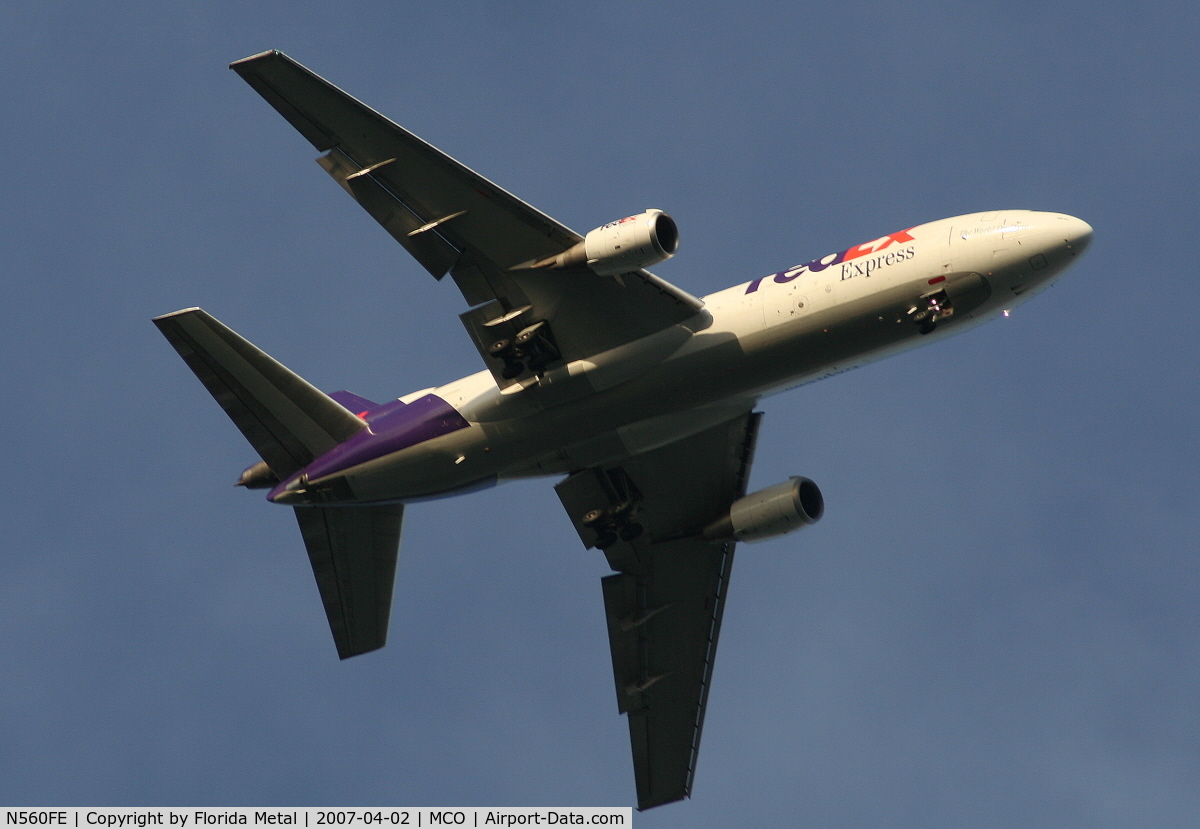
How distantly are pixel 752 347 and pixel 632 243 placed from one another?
15.6 feet

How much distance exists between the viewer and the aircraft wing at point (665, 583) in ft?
166

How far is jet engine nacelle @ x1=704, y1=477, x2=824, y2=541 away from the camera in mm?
49438

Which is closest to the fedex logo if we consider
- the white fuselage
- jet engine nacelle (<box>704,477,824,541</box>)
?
the white fuselage

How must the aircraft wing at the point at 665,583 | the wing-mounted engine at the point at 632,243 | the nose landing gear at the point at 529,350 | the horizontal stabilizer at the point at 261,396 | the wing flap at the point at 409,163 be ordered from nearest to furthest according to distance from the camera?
the wing-mounted engine at the point at 632,243, the wing flap at the point at 409,163, the nose landing gear at the point at 529,350, the horizontal stabilizer at the point at 261,396, the aircraft wing at the point at 665,583

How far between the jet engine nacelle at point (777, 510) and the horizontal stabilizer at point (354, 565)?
37.5ft

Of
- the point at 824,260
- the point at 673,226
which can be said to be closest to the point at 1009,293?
the point at 824,260

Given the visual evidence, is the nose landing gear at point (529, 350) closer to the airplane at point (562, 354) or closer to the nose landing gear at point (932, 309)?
the airplane at point (562, 354)

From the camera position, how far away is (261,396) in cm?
4697

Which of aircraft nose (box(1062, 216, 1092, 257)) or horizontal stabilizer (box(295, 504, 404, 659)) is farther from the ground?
aircraft nose (box(1062, 216, 1092, 257))

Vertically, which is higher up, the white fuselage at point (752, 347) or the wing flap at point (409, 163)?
the wing flap at point (409, 163)

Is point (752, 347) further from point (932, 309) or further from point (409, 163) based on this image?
point (409, 163)

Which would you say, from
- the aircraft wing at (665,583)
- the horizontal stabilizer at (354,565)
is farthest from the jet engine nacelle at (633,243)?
the horizontal stabilizer at (354,565)

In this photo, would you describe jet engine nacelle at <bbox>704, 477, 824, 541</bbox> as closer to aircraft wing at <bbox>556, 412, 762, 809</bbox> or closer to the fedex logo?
aircraft wing at <bbox>556, 412, 762, 809</bbox>

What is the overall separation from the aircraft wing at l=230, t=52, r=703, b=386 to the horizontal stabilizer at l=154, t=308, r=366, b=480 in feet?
19.2
